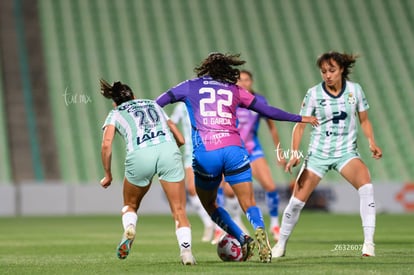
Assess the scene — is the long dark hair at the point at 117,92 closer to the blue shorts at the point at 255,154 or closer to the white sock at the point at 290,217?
the white sock at the point at 290,217

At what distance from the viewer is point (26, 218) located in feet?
67.7

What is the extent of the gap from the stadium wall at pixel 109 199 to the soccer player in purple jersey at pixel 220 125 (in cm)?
1364

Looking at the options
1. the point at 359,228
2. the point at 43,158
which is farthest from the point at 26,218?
the point at 359,228

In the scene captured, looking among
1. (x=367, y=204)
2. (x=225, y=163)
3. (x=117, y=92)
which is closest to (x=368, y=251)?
(x=367, y=204)

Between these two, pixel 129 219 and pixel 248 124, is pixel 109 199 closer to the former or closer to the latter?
pixel 248 124

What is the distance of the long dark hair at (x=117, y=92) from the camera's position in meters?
8.89

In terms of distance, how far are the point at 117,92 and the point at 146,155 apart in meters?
0.69

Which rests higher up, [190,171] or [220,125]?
[220,125]

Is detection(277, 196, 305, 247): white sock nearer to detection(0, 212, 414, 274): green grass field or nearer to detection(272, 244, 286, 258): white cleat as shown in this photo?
detection(272, 244, 286, 258): white cleat

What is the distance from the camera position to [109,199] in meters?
22.7

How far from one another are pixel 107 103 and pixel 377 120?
7.93 metres

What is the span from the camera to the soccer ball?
359 inches

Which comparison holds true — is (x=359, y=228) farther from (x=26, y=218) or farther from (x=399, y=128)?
(x=399, y=128)

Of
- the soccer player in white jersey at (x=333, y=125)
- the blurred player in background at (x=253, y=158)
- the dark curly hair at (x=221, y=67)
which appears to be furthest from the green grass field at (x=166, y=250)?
the dark curly hair at (x=221, y=67)
